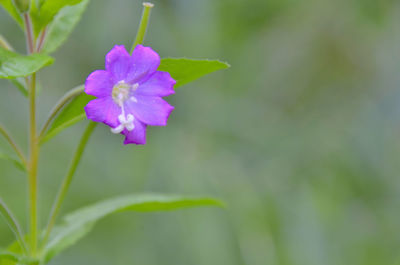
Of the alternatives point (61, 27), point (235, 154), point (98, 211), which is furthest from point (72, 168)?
point (235, 154)

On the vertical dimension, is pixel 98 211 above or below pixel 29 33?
below

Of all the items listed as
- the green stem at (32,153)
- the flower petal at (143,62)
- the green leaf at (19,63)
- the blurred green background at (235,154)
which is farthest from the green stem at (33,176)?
the blurred green background at (235,154)

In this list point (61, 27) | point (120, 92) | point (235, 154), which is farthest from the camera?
point (235, 154)

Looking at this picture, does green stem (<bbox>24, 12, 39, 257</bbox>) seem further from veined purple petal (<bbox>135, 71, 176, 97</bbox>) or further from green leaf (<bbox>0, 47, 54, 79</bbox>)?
veined purple petal (<bbox>135, 71, 176, 97</bbox>)

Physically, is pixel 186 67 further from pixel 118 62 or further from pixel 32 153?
pixel 32 153

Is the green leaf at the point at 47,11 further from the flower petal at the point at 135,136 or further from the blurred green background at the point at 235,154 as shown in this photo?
the blurred green background at the point at 235,154

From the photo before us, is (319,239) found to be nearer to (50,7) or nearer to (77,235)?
(77,235)

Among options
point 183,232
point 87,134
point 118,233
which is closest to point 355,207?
point 183,232
